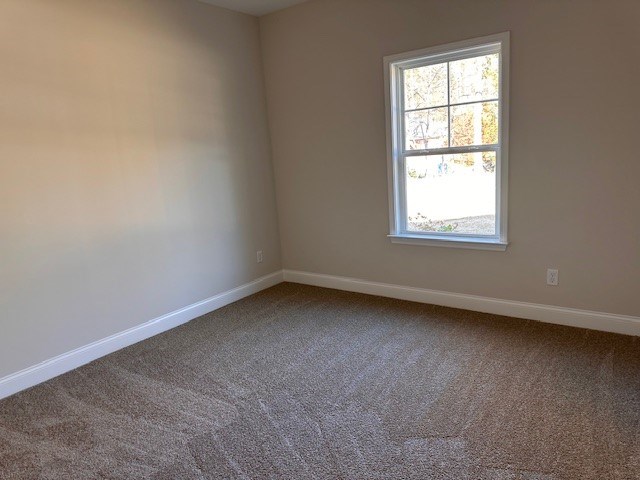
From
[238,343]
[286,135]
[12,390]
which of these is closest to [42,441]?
[12,390]

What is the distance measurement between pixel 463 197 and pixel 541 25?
1.30 meters

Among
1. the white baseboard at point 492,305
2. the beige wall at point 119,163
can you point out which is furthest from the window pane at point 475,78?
the beige wall at point 119,163

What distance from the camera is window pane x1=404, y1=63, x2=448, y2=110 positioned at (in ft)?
11.5

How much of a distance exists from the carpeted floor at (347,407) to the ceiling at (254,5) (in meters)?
2.84

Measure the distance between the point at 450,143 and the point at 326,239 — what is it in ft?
4.97

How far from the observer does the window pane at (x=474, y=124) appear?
131 inches

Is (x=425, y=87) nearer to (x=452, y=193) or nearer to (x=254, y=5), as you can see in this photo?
(x=452, y=193)

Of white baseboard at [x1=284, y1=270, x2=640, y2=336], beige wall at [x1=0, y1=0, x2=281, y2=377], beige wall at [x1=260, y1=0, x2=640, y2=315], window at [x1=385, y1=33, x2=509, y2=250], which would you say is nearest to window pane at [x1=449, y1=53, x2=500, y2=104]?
window at [x1=385, y1=33, x2=509, y2=250]

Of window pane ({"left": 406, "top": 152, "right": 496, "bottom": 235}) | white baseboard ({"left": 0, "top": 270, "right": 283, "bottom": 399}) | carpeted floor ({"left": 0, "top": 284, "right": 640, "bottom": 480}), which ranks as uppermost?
window pane ({"left": 406, "top": 152, "right": 496, "bottom": 235})

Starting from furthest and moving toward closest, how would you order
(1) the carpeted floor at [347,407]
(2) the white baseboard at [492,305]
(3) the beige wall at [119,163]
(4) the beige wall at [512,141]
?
(2) the white baseboard at [492,305] < (4) the beige wall at [512,141] < (3) the beige wall at [119,163] < (1) the carpeted floor at [347,407]

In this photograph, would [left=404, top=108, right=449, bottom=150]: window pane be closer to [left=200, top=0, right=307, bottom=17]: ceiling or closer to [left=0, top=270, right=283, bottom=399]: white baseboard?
[left=200, top=0, right=307, bottom=17]: ceiling

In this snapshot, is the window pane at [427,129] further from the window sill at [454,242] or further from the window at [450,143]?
the window sill at [454,242]

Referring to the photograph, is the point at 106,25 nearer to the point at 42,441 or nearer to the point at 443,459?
the point at 42,441

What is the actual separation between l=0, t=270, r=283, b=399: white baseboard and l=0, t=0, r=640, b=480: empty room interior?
1 cm
